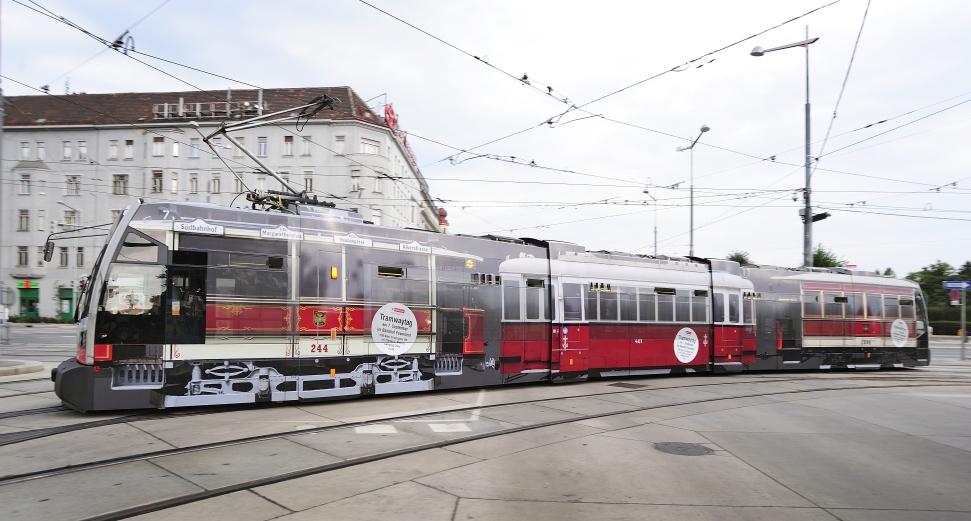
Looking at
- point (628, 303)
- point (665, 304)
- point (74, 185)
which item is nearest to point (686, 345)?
point (665, 304)

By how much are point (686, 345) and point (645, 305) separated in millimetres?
2058

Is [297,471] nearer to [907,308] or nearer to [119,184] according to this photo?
[907,308]

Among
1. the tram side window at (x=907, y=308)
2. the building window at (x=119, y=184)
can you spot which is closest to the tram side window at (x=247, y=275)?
the tram side window at (x=907, y=308)

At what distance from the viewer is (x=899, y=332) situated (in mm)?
21656

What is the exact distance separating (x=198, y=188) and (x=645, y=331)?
36.6m

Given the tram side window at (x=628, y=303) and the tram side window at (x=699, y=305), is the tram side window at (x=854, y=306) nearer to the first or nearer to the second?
the tram side window at (x=699, y=305)

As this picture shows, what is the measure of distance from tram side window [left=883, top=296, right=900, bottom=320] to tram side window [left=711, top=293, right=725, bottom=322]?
7255 millimetres

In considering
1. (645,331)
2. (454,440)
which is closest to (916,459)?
(454,440)

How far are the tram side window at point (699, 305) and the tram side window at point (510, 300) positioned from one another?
250 inches

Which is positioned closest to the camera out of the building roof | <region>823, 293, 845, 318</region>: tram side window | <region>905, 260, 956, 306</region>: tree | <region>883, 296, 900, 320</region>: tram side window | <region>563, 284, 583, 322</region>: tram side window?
<region>563, 284, 583, 322</region>: tram side window

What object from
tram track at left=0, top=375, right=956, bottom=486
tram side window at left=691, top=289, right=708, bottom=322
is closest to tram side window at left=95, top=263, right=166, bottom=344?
tram track at left=0, top=375, right=956, bottom=486

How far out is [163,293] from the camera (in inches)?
379

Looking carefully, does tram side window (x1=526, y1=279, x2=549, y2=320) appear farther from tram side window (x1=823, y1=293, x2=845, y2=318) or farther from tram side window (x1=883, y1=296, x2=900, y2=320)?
tram side window (x1=883, y1=296, x2=900, y2=320)

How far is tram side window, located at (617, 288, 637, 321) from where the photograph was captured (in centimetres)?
1622
